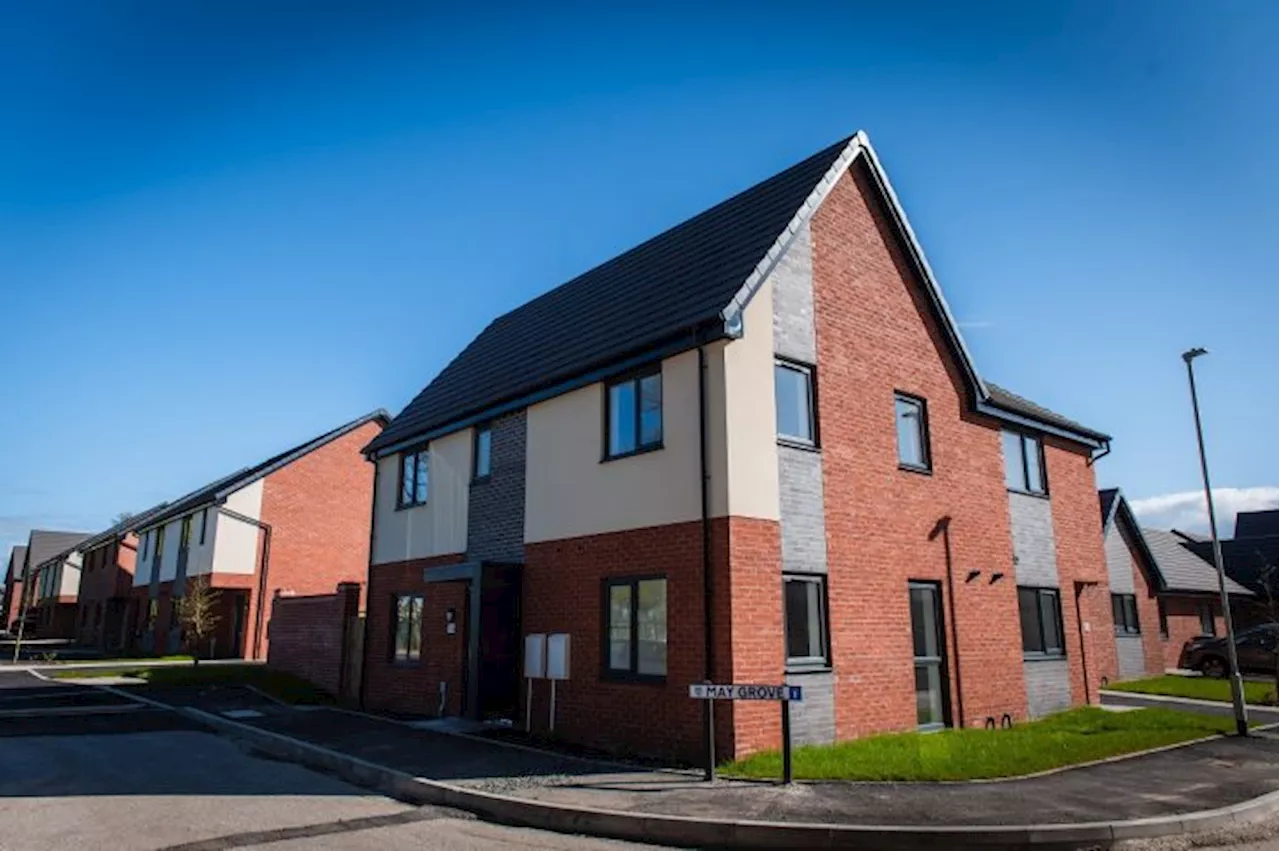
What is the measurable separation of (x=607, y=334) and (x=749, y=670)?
5.68 metres

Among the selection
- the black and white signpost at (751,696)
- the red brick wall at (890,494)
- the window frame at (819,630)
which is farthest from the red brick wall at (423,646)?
the red brick wall at (890,494)

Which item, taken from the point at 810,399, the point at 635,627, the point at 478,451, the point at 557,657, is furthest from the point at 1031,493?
the point at 478,451

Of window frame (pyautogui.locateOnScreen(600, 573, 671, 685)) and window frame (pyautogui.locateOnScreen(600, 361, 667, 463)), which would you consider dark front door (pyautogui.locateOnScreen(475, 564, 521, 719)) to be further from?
window frame (pyautogui.locateOnScreen(600, 361, 667, 463))

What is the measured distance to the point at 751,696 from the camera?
29.3ft

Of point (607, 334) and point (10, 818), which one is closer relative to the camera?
point (10, 818)

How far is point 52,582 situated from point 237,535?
40832 millimetres

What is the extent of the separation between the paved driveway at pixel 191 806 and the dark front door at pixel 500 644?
340cm

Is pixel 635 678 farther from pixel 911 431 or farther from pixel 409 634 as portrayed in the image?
pixel 409 634

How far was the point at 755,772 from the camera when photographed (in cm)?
922

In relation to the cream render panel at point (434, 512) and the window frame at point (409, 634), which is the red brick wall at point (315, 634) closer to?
the cream render panel at point (434, 512)

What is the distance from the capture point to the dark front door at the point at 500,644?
13.6 metres

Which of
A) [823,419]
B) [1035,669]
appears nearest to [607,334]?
[823,419]

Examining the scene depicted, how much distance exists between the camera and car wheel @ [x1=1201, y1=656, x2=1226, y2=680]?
26125mm

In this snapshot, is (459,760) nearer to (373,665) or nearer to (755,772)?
(755,772)
